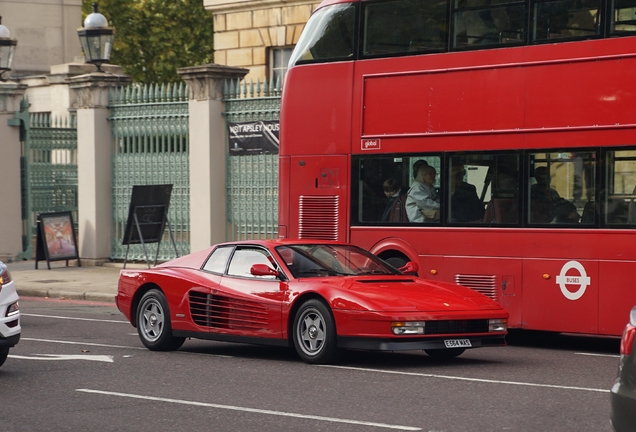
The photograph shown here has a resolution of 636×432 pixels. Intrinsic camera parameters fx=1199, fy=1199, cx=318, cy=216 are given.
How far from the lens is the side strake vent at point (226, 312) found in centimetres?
1200

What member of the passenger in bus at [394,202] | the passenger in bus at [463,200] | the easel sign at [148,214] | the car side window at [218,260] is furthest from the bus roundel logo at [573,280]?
the easel sign at [148,214]

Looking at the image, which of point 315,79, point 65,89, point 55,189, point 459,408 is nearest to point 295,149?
point 315,79

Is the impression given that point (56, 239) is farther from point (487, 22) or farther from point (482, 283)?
point (487, 22)

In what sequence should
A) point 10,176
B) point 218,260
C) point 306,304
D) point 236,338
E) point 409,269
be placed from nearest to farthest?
point 306,304, point 236,338, point 218,260, point 409,269, point 10,176

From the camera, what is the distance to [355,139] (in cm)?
1471

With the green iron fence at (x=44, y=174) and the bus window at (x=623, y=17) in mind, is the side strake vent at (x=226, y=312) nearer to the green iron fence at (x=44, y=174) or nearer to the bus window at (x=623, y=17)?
the bus window at (x=623, y=17)

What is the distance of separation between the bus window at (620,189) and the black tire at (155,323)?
15.7ft

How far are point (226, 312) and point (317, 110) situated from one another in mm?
3676

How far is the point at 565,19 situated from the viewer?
1299 centimetres

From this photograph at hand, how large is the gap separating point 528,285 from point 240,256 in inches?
127

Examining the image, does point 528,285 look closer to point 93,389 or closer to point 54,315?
point 93,389

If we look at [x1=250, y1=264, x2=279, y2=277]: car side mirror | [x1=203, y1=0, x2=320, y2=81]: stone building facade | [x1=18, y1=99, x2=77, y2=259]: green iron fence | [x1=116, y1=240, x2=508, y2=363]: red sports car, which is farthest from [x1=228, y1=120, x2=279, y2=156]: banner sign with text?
[x1=250, y1=264, x2=279, y2=277]: car side mirror

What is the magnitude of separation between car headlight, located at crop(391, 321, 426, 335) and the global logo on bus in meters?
3.92

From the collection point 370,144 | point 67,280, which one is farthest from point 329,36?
point 67,280
